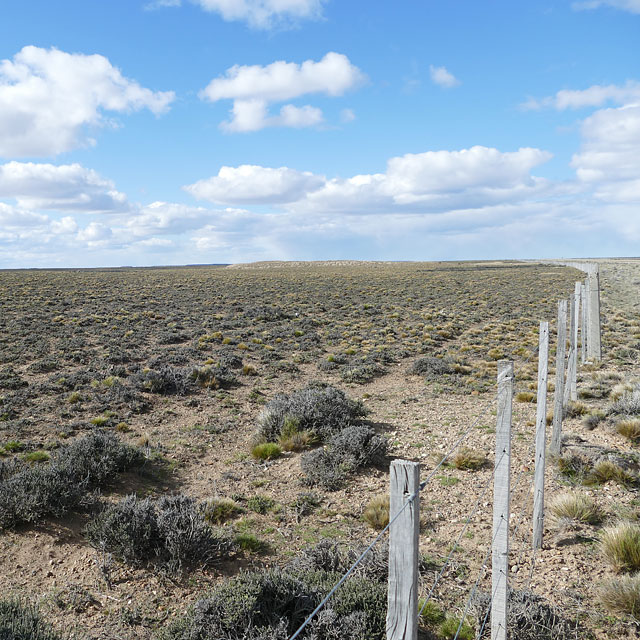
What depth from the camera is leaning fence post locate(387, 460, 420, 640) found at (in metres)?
1.96

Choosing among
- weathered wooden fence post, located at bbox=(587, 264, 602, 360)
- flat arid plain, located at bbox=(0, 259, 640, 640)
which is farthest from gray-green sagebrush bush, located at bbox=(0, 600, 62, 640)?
weathered wooden fence post, located at bbox=(587, 264, 602, 360)

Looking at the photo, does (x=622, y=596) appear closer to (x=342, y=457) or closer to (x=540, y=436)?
(x=540, y=436)

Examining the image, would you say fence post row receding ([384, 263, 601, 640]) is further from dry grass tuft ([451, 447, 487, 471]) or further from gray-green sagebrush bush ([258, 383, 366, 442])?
gray-green sagebrush bush ([258, 383, 366, 442])

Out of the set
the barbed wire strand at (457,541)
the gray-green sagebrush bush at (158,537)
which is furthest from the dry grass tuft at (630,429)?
the gray-green sagebrush bush at (158,537)

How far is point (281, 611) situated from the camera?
394cm

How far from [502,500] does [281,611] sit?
2.06 meters

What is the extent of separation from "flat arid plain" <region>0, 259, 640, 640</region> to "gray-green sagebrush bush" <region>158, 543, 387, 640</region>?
0.02 meters

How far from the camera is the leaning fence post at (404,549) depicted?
196cm

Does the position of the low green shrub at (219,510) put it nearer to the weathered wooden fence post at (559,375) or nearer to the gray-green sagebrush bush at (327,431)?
the gray-green sagebrush bush at (327,431)

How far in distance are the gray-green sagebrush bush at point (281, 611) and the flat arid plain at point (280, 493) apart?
2 cm

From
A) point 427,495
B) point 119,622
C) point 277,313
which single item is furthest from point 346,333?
point 119,622

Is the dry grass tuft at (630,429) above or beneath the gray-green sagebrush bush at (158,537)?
above

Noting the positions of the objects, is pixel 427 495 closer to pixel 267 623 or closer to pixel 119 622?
pixel 267 623

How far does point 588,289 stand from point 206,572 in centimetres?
1344
